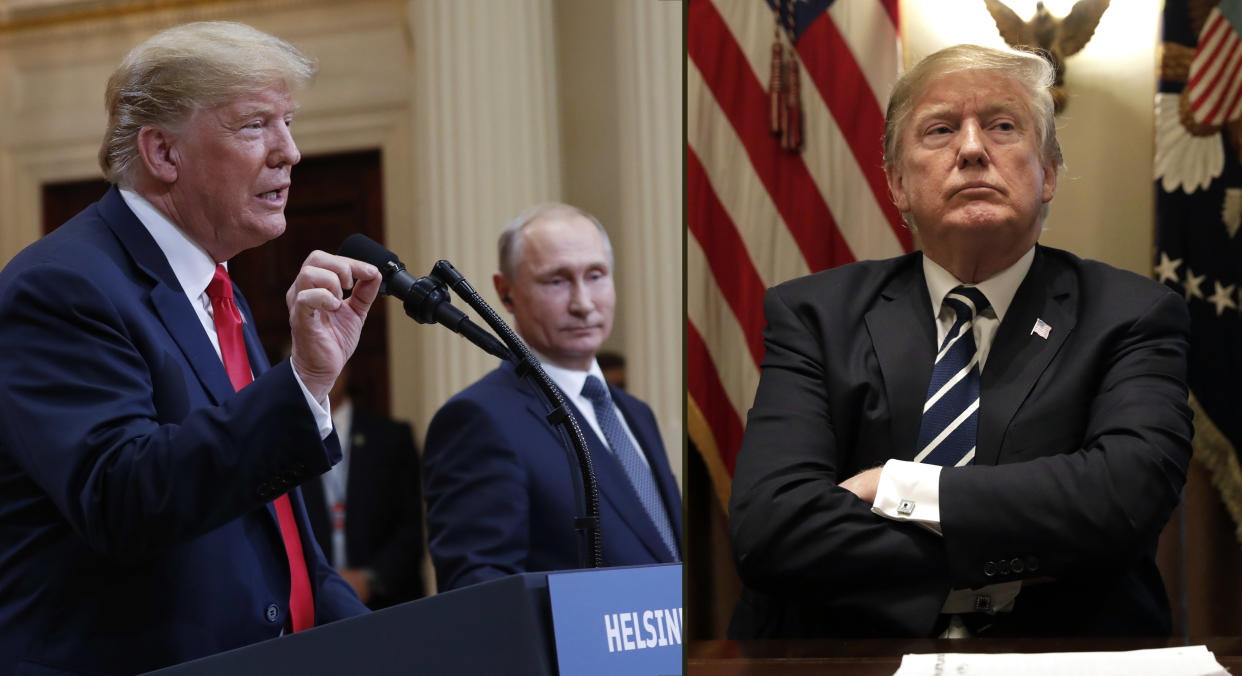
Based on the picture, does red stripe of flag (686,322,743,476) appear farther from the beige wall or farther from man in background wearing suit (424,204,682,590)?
man in background wearing suit (424,204,682,590)

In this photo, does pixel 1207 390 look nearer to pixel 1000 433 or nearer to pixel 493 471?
pixel 1000 433

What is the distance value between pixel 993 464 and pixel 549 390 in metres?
0.54

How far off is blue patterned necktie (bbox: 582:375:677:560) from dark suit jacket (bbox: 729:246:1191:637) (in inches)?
33.7

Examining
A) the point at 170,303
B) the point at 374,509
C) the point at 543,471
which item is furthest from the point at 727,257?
the point at 374,509

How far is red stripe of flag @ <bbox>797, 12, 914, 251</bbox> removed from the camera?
127 centimetres

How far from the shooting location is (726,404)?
1.32 m

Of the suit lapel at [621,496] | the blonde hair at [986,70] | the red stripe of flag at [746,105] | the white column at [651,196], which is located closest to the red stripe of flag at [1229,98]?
the blonde hair at [986,70]

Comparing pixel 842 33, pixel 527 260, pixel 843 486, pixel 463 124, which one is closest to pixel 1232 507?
pixel 843 486

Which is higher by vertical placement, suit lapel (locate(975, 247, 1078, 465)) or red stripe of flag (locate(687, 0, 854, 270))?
red stripe of flag (locate(687, 0, 854, 270))

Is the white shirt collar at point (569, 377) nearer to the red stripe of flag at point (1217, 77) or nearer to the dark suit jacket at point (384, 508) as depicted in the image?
the red stripe of flag at point (1217, 77)

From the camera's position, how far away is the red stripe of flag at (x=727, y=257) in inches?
51.9

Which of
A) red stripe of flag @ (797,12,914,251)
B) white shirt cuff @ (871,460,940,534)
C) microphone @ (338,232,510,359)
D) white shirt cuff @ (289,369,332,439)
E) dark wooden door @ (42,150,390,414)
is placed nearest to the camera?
white shirt cuff @ (871,460,940,534)

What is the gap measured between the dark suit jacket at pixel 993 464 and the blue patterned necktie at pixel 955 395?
0.01 m

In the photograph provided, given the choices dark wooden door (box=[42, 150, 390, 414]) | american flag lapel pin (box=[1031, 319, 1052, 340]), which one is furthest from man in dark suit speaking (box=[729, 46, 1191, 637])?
dark wooden door (box=[42, 150, 390, 414])
